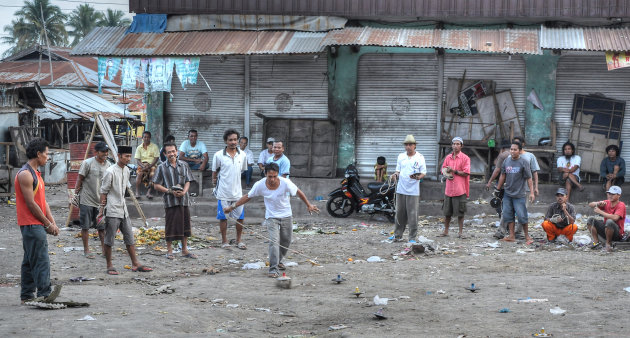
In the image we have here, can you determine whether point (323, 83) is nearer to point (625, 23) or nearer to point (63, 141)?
point (625, 23)

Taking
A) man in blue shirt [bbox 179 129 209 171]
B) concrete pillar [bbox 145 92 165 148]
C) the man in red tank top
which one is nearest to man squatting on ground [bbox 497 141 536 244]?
man in blue shirt [bbox 179 129 209 171]

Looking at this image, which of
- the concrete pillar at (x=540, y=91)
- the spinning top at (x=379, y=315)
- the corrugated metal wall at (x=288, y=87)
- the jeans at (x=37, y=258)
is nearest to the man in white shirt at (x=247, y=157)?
the corrugated metal wall at (x=288, y=87)

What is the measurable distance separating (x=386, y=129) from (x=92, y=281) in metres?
8.78

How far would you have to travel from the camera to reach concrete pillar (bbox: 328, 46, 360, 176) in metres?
16.2

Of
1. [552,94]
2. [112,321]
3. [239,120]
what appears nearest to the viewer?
[112,321]

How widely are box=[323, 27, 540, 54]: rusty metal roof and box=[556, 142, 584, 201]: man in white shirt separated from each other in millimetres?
2175

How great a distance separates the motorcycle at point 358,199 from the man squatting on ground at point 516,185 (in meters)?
2.73

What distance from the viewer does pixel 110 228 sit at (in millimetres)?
9188

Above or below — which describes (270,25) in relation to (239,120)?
above

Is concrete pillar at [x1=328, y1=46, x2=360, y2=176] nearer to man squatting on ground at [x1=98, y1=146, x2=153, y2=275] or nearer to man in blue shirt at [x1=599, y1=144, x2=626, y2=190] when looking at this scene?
man in blue shirt at [x1=599, y1=144, x2=626, y2=190]

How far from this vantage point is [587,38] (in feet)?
48.6

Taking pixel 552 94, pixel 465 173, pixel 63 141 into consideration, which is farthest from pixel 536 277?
pixel 63 141

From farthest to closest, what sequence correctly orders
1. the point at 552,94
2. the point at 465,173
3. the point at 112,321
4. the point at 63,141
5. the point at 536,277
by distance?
the point at 63,141 → the point at 552,94 → the point at 465,173 → the point at 536,277 → the point at 112,321

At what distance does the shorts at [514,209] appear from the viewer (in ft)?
38.6
